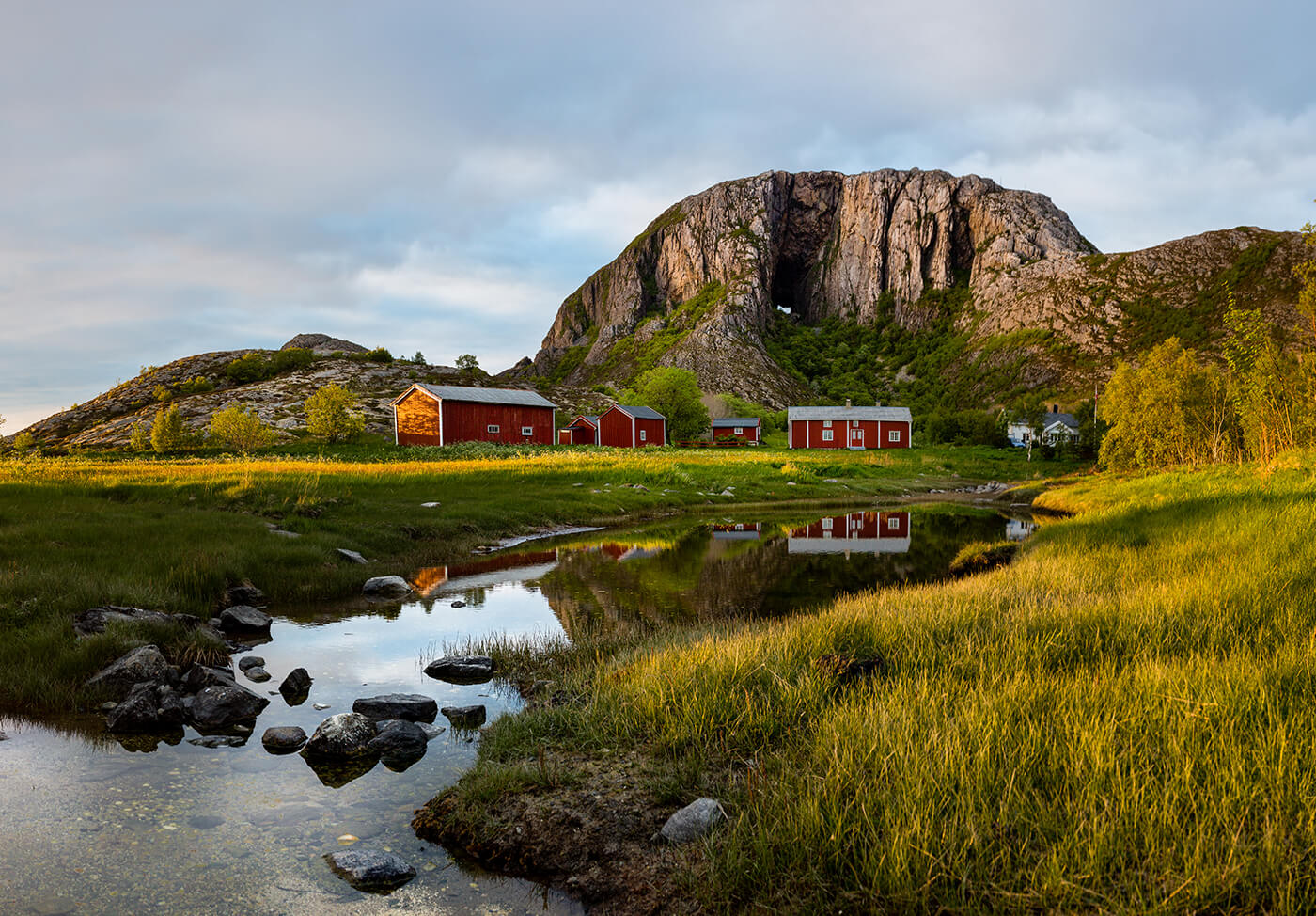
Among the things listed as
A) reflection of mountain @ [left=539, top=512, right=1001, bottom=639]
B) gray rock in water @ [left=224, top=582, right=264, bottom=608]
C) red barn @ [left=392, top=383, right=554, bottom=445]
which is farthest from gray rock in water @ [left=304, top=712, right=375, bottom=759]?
red barn @ [left=392, top=383, right=554, bottom=445]

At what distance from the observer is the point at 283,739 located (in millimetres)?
7539

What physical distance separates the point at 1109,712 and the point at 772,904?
307cm

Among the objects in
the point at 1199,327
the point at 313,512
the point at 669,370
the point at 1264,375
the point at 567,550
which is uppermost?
the point at 1199,327

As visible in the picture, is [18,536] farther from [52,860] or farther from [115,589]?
[52,860]

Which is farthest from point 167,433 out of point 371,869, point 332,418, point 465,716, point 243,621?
point 371,869

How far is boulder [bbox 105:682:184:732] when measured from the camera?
312 inches

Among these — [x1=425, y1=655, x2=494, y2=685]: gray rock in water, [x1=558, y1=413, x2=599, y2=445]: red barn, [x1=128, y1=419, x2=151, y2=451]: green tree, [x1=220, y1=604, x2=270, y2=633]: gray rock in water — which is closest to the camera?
[x1=425, y1=655, x2=494, y2=685]: gray rock in water

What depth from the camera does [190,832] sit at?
5.77 m

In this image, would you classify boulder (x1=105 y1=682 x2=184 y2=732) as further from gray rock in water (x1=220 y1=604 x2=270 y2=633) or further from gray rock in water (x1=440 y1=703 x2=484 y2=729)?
gray rock in water (x1=220 y1=604 x2=270 y2=633)

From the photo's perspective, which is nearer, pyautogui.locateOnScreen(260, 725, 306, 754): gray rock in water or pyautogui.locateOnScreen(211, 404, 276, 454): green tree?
pyautogui.locateOnScreen(260, 725, 306, 754): gray rock in water

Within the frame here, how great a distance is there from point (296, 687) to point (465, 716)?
273 centimetres

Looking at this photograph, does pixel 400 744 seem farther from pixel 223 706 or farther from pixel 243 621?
pixel 243 621

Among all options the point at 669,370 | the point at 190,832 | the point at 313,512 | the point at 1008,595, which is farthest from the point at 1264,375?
the point at 669,370

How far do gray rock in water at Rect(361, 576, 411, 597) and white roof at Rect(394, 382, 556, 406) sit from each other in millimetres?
52430
